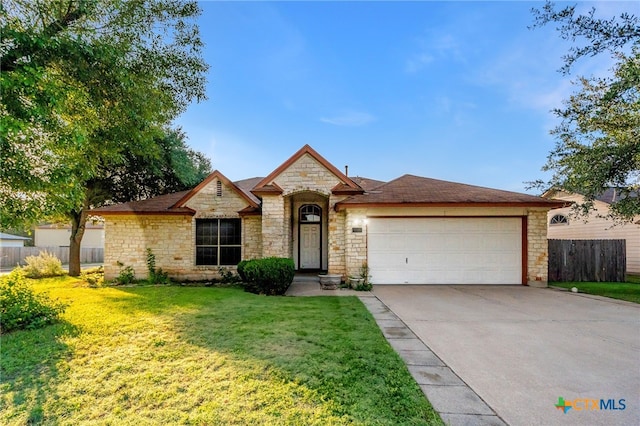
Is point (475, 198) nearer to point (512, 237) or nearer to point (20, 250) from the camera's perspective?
point (512, 237)

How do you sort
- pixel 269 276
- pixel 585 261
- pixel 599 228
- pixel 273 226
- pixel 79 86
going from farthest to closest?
pixel 599 228
pixel 585 261
pixel 273 226
pixel 269 276
pixel 79 86

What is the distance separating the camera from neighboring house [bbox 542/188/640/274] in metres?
14.5

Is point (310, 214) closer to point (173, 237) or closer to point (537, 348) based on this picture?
point (173, 237)

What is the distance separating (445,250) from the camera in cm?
1005

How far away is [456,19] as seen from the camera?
924 centimetres

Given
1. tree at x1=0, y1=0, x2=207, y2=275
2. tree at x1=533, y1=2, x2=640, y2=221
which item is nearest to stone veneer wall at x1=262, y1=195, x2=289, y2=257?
tree at x1=0, y1=0, x2=207, y2=275

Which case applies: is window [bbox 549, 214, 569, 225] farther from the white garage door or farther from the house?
the white garage door

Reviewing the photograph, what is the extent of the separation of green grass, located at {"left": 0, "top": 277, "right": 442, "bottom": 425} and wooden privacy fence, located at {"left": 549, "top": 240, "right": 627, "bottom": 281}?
10.6 metres

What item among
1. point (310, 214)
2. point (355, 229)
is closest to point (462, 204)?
point (355, 229)

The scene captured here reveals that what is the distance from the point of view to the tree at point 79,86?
215 inches

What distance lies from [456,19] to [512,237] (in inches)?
290

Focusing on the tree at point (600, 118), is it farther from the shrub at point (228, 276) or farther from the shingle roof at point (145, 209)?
the shingle roof at point (145, 209)

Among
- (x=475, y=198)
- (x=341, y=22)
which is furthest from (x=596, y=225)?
(x=341, y=22)

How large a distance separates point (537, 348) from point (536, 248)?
6.82 meters
